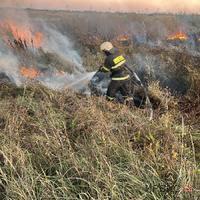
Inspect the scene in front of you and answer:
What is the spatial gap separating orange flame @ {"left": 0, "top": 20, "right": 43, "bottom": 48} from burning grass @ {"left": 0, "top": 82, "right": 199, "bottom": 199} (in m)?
13.3

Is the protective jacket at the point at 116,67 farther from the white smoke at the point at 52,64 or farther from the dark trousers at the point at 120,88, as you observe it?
the white smoke at the point at 52,64

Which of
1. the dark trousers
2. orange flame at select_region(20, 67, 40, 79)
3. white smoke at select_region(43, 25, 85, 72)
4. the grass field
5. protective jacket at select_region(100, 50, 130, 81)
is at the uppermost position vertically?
the grass field

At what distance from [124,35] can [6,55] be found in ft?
51.9

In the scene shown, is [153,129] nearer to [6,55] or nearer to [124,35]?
[6,55]

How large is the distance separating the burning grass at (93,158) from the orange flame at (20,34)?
1329 cm

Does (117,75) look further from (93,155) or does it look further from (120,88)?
(93,155)

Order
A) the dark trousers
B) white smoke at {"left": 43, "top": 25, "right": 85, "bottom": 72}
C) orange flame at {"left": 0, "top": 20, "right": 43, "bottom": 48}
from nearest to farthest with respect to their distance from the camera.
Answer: the dark trousers < orange flame at {"left": 0, "top": 20, "right": 43, "bottom": 48} < white smoke at {"left": 43, "top": 25, "right": 85, "bottom": 72}

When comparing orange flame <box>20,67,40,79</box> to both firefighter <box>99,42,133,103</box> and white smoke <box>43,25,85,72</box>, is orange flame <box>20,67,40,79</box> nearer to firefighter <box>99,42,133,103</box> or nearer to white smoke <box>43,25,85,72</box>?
white smoke <box>43,25,85,72</box>

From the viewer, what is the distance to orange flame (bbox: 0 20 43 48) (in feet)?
69.6

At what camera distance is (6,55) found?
18672mm

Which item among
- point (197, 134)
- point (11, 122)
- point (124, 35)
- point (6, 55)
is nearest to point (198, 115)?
point (197, 134)

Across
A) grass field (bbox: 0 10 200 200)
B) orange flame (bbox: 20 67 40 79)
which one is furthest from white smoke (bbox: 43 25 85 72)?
grass field (bbox: 0 10 200 200)

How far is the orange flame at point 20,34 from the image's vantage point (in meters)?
21.2

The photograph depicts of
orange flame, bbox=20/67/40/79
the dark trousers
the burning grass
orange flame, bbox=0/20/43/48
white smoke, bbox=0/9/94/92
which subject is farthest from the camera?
orange flame, bbox=0/20/43/48
